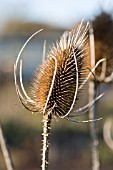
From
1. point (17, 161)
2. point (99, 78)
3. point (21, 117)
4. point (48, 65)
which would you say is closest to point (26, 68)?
point (21, 117)

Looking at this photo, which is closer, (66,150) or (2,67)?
(2,67)

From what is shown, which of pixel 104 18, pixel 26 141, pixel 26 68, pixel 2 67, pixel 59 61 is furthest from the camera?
pixel 26 68

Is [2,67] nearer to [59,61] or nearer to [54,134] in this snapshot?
[54,134]

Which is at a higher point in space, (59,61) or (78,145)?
(59,61)

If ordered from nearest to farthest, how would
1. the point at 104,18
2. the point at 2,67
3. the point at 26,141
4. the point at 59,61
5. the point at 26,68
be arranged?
the point at 59,61 → the point at 104,18 → the point at 2,67 → the point at 26,141 → the point at 26,68

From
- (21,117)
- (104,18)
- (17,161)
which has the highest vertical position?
(104,18)

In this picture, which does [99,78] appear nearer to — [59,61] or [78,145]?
[59,61]

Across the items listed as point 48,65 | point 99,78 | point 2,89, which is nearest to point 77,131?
point 2,89
